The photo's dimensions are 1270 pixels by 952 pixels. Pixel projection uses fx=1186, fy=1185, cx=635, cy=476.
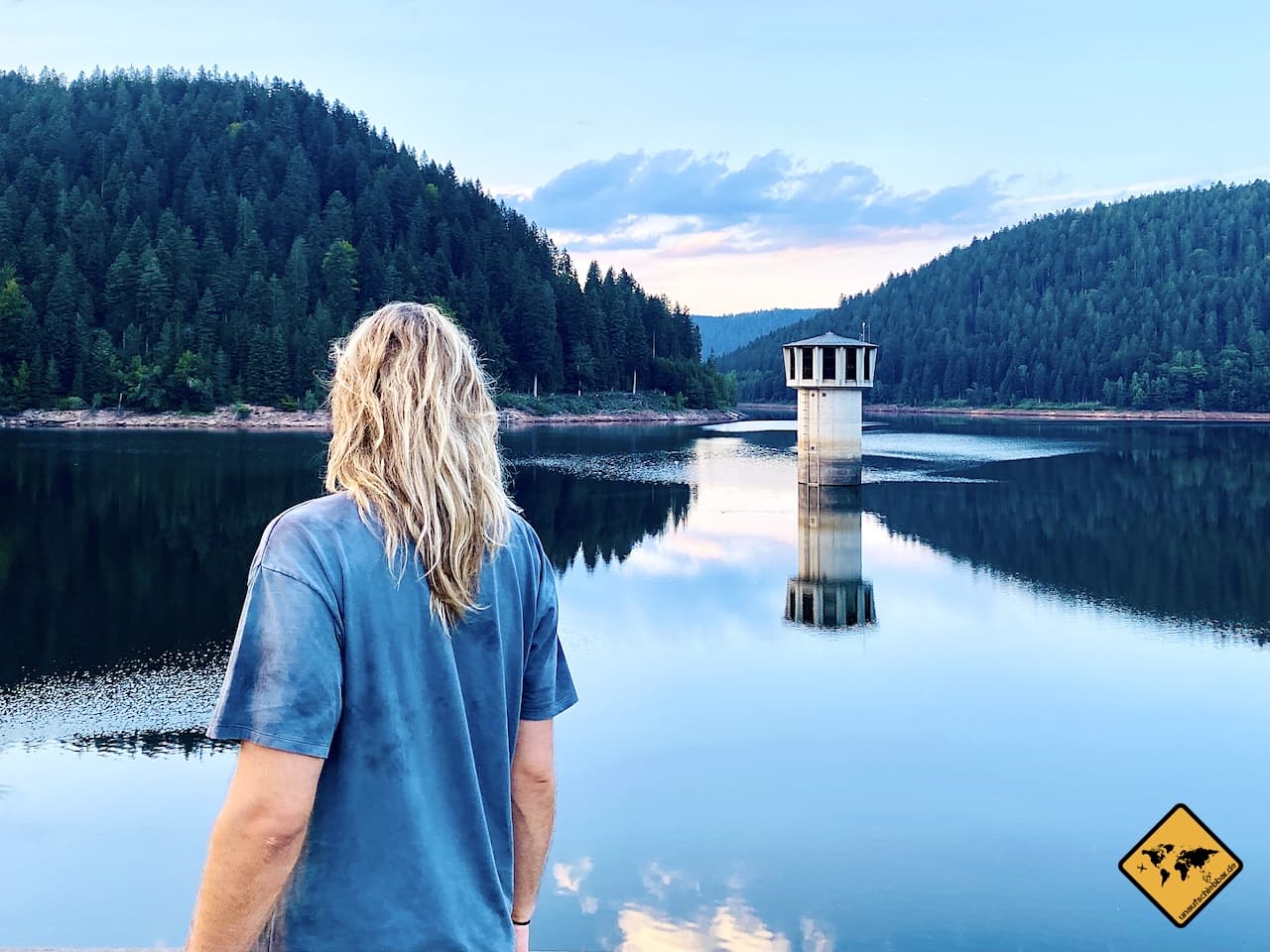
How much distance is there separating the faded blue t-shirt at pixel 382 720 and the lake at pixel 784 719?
745cm

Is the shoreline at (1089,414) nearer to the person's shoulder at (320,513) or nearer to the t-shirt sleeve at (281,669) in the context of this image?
the person's shoulder at (320,513)

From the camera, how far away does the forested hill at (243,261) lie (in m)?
88.6

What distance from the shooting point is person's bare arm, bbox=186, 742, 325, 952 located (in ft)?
7.30

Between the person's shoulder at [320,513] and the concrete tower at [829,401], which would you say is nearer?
the person's shoulder at [320,513]

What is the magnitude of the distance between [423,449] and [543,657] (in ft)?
2.02

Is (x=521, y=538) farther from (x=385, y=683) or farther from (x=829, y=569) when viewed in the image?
(x=829, y=569)

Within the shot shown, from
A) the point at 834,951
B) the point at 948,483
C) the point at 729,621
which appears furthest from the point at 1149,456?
the point at 834,951

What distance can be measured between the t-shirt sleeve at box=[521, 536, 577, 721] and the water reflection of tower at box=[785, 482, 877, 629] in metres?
20.5

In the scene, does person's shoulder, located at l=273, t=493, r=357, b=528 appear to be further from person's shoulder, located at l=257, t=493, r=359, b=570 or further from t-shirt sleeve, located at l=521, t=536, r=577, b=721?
t-shirt sleeve, located at l=521, t=536, r=577, b=721

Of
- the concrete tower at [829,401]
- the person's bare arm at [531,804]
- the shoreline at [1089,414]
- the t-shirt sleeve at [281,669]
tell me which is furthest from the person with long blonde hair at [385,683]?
the shoreline at [1089,414]

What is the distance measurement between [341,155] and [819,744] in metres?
133

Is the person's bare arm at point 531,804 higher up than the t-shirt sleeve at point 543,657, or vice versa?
the t-shirt sleeve at point 543,657

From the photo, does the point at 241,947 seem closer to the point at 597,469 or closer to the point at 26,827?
the point at 26,827

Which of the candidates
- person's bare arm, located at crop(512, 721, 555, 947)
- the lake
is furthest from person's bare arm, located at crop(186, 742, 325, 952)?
the lake
